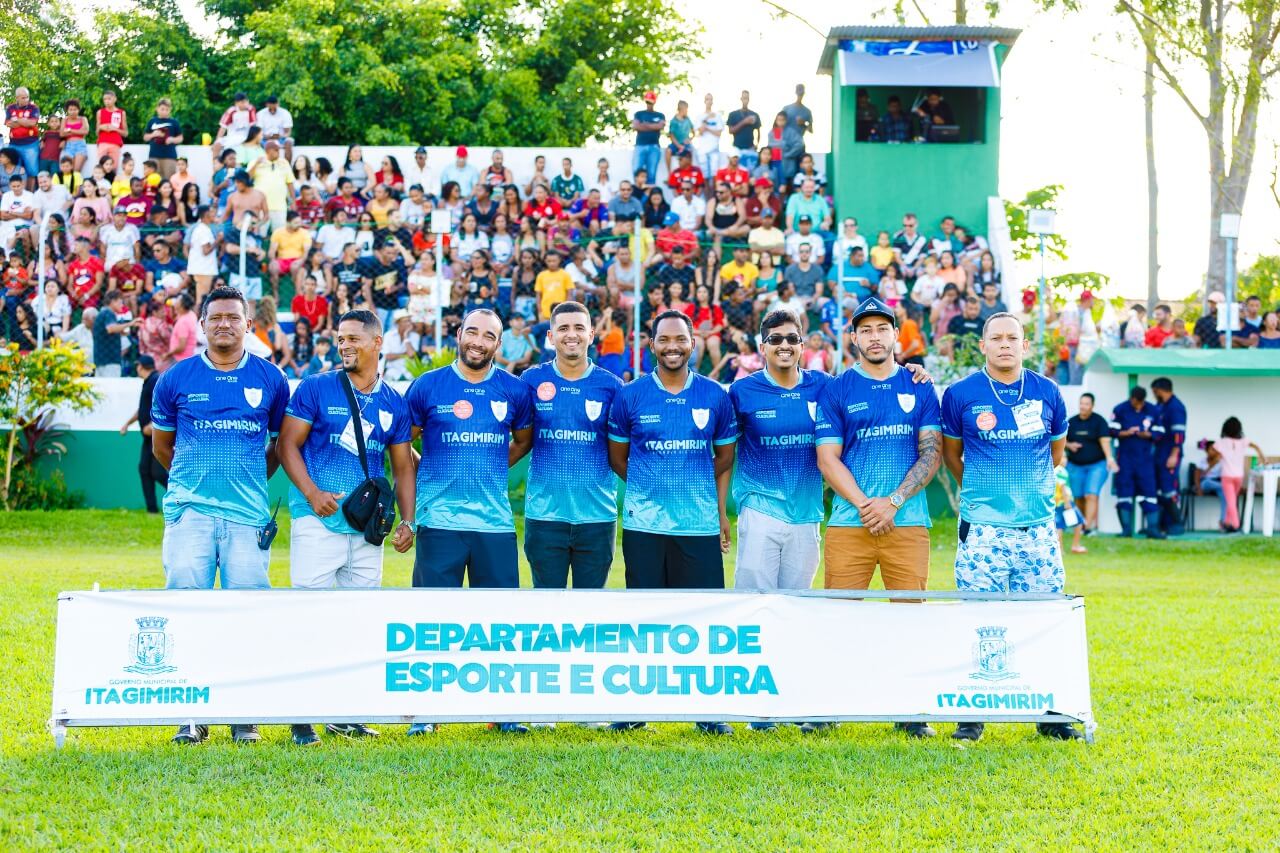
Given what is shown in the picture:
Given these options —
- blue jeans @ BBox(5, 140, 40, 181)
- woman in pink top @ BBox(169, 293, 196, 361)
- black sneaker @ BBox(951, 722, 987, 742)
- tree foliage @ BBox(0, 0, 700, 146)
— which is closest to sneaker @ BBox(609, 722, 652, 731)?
black sneaker @ BBox(951, 722, 987, 742)

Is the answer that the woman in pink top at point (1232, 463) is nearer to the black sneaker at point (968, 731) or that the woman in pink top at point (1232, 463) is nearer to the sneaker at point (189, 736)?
the black sneaker at point (968, 731)

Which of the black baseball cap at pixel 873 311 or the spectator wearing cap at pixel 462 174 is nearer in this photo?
the black baseball cap at pixel 873 311

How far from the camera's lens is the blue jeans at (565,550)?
7.72 m

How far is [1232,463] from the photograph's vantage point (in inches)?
723

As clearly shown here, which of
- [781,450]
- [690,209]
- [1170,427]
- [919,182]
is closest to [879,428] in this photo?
Result: [781,450]

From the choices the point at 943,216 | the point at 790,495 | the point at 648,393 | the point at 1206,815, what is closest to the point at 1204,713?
the point at 1206,815

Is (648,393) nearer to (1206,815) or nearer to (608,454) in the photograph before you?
(608,454)

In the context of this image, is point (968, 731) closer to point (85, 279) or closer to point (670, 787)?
point (670, 787)

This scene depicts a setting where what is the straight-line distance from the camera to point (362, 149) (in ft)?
76.3

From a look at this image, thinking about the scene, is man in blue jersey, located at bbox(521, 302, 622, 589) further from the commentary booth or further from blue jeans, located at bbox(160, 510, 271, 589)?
the commentary booth

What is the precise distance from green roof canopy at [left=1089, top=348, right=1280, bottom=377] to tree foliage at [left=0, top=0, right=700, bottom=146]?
17040mm

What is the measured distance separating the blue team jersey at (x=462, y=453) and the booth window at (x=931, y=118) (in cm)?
1618

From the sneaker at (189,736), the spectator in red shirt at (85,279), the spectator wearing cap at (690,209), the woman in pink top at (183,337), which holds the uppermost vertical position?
the spectator wearing cap at (690,209)

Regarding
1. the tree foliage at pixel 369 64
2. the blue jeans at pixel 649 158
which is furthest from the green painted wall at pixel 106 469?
the tree foliage at pixel 369 64
